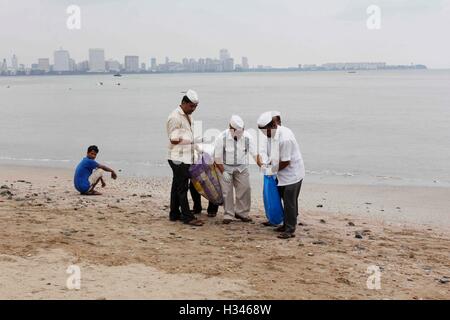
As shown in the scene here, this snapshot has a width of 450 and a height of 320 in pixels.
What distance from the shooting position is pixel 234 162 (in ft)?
25.8

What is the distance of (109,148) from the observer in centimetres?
2130

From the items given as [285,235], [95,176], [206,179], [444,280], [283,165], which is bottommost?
[444,280]

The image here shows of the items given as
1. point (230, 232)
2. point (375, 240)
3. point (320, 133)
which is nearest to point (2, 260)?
point (230, 232)

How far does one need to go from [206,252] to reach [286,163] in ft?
5.03

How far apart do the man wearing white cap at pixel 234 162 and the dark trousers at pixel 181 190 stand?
496 millimetres

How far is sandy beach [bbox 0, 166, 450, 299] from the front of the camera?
5281 millimetres

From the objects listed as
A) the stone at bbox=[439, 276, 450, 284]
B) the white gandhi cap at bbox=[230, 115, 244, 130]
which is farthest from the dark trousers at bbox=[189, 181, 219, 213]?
the stone at bbox=[439, 276, 450, 284]

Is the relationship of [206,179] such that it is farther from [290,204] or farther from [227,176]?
[290,204]

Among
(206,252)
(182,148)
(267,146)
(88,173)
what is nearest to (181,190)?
(182,148)

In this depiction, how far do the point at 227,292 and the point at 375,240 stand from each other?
3010mm

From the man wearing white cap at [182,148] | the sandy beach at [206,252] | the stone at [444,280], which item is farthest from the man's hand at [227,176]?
the stone at [444,280]

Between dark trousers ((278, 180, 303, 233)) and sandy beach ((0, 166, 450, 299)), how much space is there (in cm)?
20

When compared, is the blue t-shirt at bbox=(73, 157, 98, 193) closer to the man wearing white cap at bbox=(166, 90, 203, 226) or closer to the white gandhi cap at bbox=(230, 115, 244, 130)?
the man wearing white cap at bbox=(166, 90, 203, 226)
